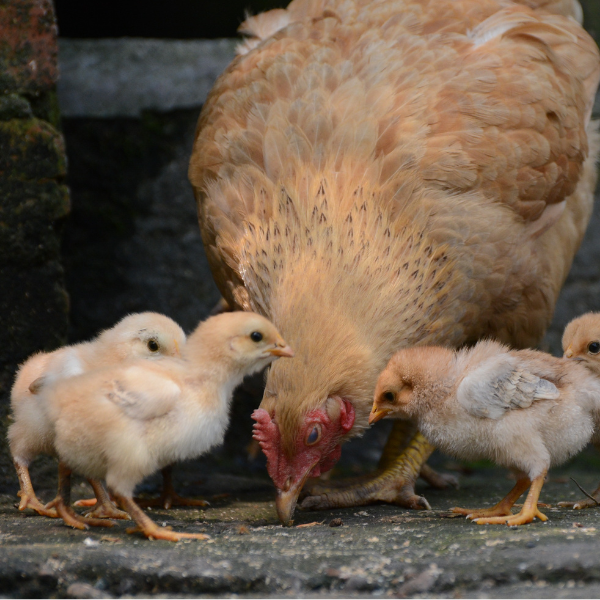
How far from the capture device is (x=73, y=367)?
323 centimetres

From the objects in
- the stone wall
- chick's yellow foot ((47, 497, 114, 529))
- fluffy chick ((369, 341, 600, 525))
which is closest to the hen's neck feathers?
fluffy chick ((369, 341, 600, 525))

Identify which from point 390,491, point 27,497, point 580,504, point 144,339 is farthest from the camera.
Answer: point 390,491

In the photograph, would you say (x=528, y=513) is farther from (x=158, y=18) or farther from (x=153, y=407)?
(x=158, y=18)

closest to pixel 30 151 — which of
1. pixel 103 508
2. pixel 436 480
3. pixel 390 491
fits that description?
pixel 103 508

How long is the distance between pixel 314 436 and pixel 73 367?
994 mm

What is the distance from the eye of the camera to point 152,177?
5.30 meters

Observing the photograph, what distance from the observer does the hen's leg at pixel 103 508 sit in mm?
3293

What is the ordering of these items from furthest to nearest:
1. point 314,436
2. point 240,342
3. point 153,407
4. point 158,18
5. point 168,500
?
point 158,18 → point 168,500 → point 314,436 → point 240,342 → point 153,407

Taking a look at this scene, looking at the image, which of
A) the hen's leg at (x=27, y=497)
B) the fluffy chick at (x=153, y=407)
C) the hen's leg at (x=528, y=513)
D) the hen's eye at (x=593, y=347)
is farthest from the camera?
the hen's eye at (x=593, y=347)

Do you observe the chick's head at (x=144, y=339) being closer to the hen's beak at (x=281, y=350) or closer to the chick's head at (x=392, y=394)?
the hen's beak at (x=281, y=350)

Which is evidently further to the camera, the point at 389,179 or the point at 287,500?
the point at 389,179

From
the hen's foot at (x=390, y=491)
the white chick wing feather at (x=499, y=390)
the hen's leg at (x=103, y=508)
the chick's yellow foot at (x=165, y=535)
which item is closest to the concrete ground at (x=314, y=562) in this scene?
the chick's yellow foot at (x=165, y=535)

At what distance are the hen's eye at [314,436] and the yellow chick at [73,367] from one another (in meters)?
0.64

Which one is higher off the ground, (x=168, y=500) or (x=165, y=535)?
(x=165, y=535)
